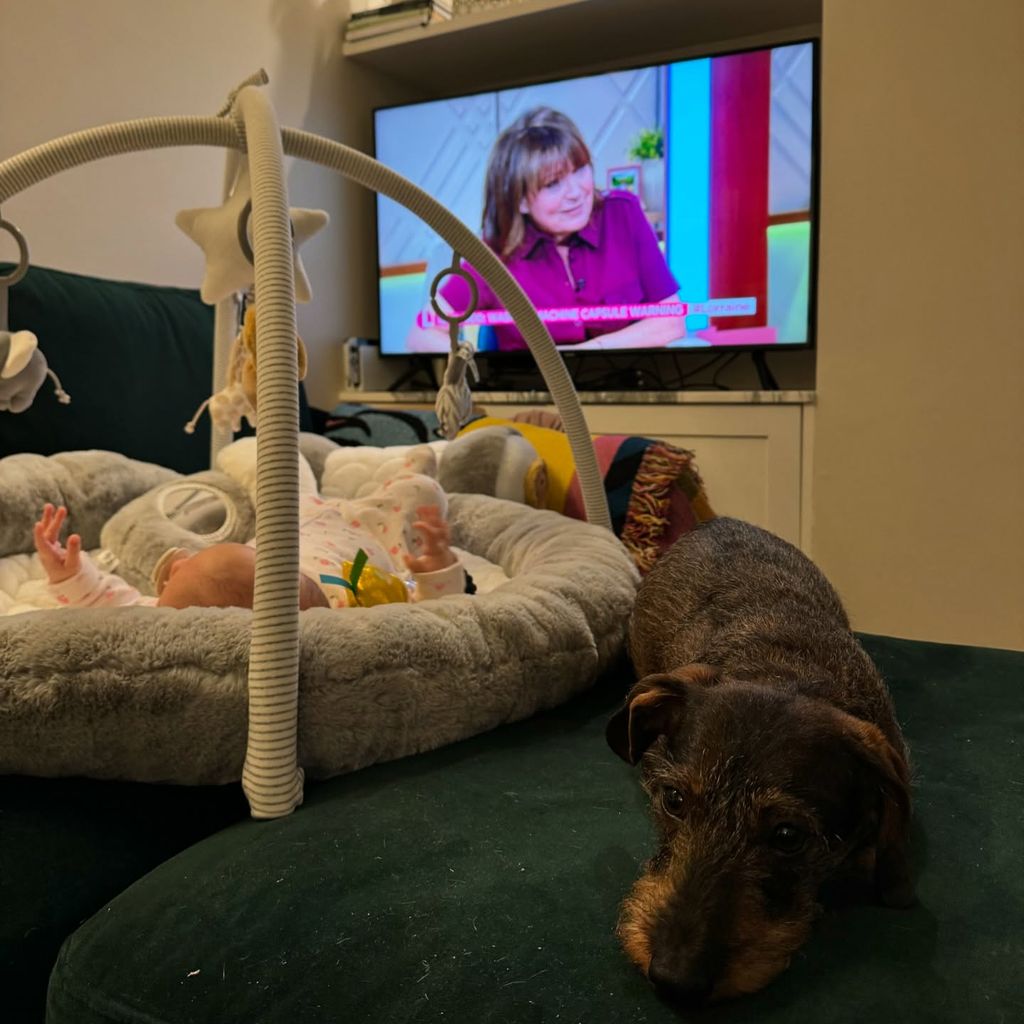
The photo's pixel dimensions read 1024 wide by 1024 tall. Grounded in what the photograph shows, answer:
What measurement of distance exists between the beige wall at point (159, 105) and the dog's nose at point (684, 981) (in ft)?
6.45

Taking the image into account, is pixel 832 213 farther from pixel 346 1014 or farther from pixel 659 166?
pixel 346 1014

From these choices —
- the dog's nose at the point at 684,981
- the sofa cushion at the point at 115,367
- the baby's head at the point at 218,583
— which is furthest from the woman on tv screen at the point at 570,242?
the dog's nose at the point at 684,981

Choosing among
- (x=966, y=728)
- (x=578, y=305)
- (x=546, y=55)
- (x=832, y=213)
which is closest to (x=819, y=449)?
→ (x=832, y=213)

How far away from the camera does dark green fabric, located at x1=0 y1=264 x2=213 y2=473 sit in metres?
1.52

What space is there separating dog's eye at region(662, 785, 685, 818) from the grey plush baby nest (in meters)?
0.26

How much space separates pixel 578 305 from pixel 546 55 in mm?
843

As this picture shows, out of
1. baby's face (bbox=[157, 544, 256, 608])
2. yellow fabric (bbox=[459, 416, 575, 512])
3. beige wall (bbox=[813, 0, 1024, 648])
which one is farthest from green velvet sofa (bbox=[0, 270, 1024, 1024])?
beige wall (bbox=[813, 0, 1024, 648])

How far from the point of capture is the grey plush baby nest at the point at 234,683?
667 millimetres

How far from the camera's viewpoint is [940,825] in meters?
0.64

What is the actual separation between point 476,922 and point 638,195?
2.37m

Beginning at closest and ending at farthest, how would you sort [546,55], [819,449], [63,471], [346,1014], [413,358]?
[346,1014] → [63,471] → [819,449] → [546,55] → [413,358]

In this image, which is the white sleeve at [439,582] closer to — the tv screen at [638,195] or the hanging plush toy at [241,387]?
the hanging plush toy at [241,387]

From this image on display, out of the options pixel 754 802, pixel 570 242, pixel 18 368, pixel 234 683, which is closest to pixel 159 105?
pixel 570 242

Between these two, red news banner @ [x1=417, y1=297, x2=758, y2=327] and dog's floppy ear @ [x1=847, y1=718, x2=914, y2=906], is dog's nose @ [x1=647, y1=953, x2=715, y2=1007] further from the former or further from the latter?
red news banner @ [x1=417, y1=297, x2=758, y2=327]
